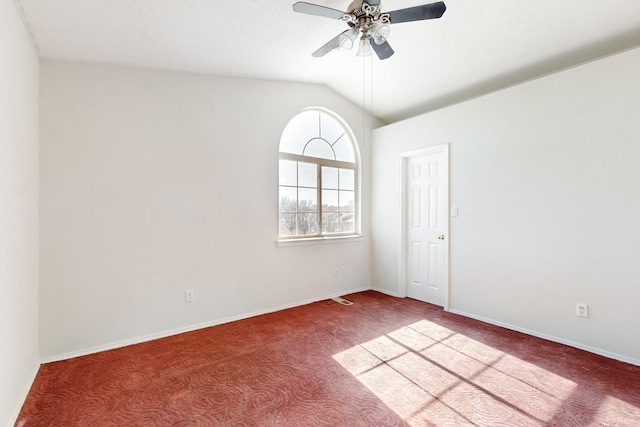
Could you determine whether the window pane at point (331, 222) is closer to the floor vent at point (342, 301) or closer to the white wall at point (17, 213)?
the floor vent at point (342, 301)

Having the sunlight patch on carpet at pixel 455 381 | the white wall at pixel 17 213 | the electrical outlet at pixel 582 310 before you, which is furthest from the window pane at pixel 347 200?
the white wall at pixel 17 213

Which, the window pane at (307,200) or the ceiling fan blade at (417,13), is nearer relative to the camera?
the ceiling fan blade at (417,13)

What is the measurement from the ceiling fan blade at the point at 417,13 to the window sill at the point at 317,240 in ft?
8.48

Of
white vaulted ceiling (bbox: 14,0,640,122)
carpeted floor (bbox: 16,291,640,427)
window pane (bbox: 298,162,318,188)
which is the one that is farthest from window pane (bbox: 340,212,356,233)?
white vaulted ceiling (bbox: 14,0,640,122)

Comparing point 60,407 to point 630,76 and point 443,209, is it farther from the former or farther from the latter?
point 630,76

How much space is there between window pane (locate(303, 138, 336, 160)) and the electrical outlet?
318 cm

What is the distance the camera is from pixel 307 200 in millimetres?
4047

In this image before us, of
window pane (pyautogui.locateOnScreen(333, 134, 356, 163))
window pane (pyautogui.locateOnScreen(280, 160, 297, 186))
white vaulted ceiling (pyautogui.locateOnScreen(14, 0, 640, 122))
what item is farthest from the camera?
window pane (pyautogui.locateOnScreen(333, 134, 356, 163))

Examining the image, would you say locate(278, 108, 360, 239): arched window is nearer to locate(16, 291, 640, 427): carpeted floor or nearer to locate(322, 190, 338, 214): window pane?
locate(322, 190, 338, 214): window pane

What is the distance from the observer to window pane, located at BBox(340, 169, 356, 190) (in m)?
4.41

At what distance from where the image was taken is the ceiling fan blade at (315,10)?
186 cm

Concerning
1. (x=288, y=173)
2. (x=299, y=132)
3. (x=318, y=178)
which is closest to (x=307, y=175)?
(x=318, y=178)

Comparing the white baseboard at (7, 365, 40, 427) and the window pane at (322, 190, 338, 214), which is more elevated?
the window pane at (322, 190, 338, 214)

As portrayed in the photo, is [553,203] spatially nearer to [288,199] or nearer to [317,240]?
[317,240]
